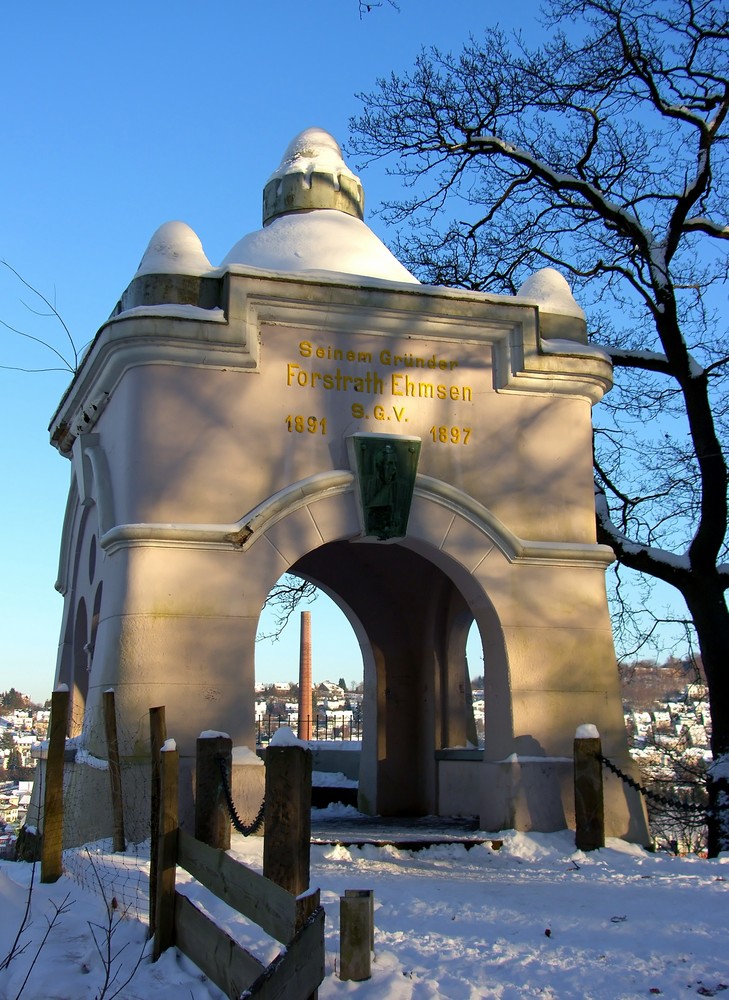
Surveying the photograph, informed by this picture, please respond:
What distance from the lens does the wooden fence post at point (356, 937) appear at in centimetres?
521

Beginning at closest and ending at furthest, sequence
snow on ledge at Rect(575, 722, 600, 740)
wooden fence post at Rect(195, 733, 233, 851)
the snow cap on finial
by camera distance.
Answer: wooden fence post at Rect(195, 733, 233, 851) → snow on ledge at Rect(575, 722, 600, 740) → the snow cap on finial

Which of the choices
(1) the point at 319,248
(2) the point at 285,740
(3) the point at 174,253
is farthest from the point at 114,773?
(1) the point at 319,248

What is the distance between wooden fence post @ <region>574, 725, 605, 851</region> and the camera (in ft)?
31.3

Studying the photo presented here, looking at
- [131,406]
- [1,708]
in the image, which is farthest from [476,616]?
[1,708]

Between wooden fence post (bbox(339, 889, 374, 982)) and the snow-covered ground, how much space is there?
6 cm

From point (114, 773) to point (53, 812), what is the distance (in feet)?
3.11

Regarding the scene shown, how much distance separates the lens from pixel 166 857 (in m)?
6.14

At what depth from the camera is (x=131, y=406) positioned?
10.4 m

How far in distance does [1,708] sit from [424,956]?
130 feet

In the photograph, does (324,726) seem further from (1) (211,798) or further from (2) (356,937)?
(2) (356,937)

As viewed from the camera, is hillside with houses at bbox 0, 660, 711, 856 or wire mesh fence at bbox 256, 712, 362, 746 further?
wire mesh fence at bbox 256, 712, 362, 746

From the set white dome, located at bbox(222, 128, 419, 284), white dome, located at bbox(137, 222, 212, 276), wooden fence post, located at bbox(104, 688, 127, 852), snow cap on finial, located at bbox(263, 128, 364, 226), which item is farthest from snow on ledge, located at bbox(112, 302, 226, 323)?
snow cap on finial, located at bbox(263, 128, 364, 226)

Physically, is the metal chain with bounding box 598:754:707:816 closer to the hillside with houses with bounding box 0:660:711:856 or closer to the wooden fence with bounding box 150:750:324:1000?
the hillside with houses with bounding box 0:660:711:856

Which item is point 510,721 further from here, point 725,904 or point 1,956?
point 1,956
